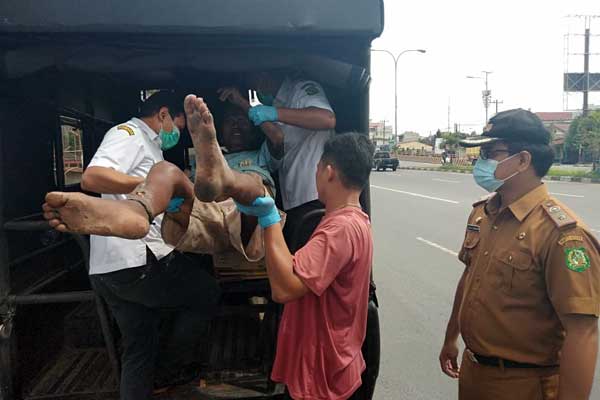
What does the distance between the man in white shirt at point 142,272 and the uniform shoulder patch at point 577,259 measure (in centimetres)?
157

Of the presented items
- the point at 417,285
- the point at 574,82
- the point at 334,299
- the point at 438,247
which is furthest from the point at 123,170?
the point at 574,82

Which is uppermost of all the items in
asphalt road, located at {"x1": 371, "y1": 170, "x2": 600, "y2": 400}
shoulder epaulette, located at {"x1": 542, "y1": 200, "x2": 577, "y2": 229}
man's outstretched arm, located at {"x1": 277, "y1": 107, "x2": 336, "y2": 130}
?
man's outstretched arm, located at {"x1": 277, "y1": 107, "x2": 336, "y2": 130}

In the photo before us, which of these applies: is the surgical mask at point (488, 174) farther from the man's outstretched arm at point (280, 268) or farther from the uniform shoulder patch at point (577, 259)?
Result: the man's outstretched arm at point (280, 268)

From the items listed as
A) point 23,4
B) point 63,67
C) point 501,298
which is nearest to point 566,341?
point 501,298

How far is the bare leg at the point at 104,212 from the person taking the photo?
1.37 meters

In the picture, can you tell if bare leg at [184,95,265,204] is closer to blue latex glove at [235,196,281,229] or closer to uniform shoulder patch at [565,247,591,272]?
blue latex glove at [235,196,281,229]

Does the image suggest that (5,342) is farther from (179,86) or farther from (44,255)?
(179,86)

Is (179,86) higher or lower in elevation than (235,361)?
higher

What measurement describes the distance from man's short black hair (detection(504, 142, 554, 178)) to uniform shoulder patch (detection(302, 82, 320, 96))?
0.95 meters

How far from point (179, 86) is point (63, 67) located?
3.15ft

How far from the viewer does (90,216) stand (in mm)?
1389

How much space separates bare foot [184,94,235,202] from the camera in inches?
54.6

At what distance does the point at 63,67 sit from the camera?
6.93 feet

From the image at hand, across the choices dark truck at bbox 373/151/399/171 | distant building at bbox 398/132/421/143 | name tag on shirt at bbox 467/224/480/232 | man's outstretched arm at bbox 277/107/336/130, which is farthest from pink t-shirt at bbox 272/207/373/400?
distant building at bbox 398/132/421/143
